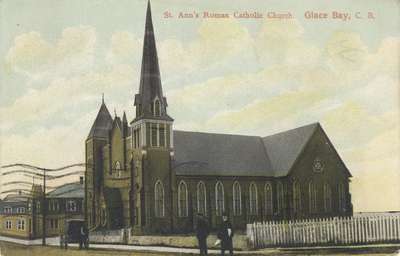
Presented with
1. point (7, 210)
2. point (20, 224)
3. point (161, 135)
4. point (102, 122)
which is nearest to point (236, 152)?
point (161, 135)

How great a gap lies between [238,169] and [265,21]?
2.35 meters

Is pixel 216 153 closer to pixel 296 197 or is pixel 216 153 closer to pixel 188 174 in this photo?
pixel 188 174

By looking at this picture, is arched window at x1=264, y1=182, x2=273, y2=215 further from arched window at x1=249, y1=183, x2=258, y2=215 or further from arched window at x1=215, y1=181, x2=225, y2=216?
arched window at x1=215, y1=181, x2=225, y2=216

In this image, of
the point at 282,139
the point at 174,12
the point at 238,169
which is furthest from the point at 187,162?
the point at 174,12

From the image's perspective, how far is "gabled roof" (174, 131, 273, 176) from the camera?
30.4 feet

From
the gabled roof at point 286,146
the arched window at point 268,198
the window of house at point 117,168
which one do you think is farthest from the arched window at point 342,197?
the window of house at point 117,168

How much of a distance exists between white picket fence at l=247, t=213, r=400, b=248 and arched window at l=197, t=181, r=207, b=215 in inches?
29.0

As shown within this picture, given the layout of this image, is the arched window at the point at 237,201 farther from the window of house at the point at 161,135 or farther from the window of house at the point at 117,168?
the window of house at the point at 117,168

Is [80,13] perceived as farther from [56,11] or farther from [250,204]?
[250,204]

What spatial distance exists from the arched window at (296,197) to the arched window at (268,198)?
0.38 m

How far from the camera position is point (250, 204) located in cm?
952

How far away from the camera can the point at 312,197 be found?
9.66 m

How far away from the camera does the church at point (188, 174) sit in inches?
357

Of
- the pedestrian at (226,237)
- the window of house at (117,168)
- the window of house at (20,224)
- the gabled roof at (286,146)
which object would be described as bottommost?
the pedestrian at (226,237)
